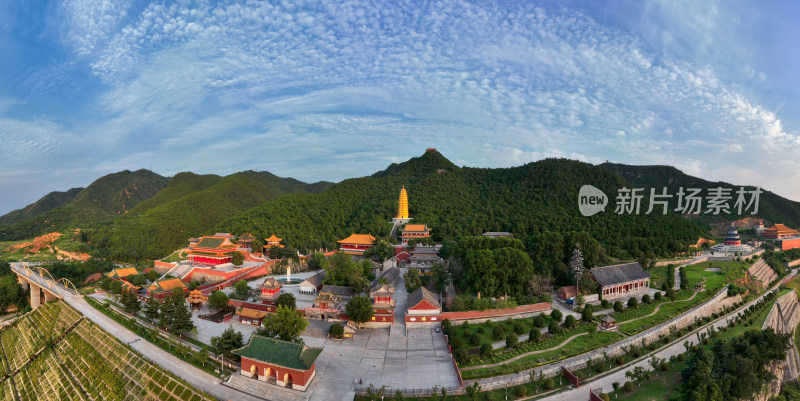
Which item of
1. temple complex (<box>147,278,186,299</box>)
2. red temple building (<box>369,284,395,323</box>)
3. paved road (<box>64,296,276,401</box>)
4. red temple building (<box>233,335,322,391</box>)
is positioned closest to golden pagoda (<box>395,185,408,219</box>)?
red temple building (<box>369,284,395,323</box>)

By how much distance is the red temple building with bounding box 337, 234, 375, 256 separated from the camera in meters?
45.5

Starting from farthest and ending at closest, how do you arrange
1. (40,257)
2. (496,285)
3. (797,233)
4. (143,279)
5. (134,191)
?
1. (134,191)
2. (797,233)
3. (40,257)
4. (143,279)
5. (496,285)

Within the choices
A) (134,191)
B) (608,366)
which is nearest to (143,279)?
(608,366)

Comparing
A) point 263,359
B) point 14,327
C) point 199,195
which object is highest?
point 199,195

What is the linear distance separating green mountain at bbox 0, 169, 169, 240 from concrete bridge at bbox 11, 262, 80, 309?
2464 cm

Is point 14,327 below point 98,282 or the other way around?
below

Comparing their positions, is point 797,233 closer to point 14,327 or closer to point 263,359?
point 263,359

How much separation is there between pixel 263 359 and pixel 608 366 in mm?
17624

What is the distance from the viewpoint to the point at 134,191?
10325cm

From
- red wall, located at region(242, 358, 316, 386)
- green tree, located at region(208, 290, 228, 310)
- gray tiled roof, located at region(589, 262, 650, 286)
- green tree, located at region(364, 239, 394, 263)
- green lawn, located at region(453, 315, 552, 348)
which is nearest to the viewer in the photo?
red wall, located at region(242, 358, 316, 386)

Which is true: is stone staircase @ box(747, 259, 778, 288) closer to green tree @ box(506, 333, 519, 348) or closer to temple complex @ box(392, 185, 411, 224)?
green tree @ box(506, 333, 519, 348)

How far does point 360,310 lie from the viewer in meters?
24.2

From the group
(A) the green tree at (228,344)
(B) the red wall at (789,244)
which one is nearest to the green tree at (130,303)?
(A) the green tree at (228,344)

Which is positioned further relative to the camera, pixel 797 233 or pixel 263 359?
pixel 797 233
